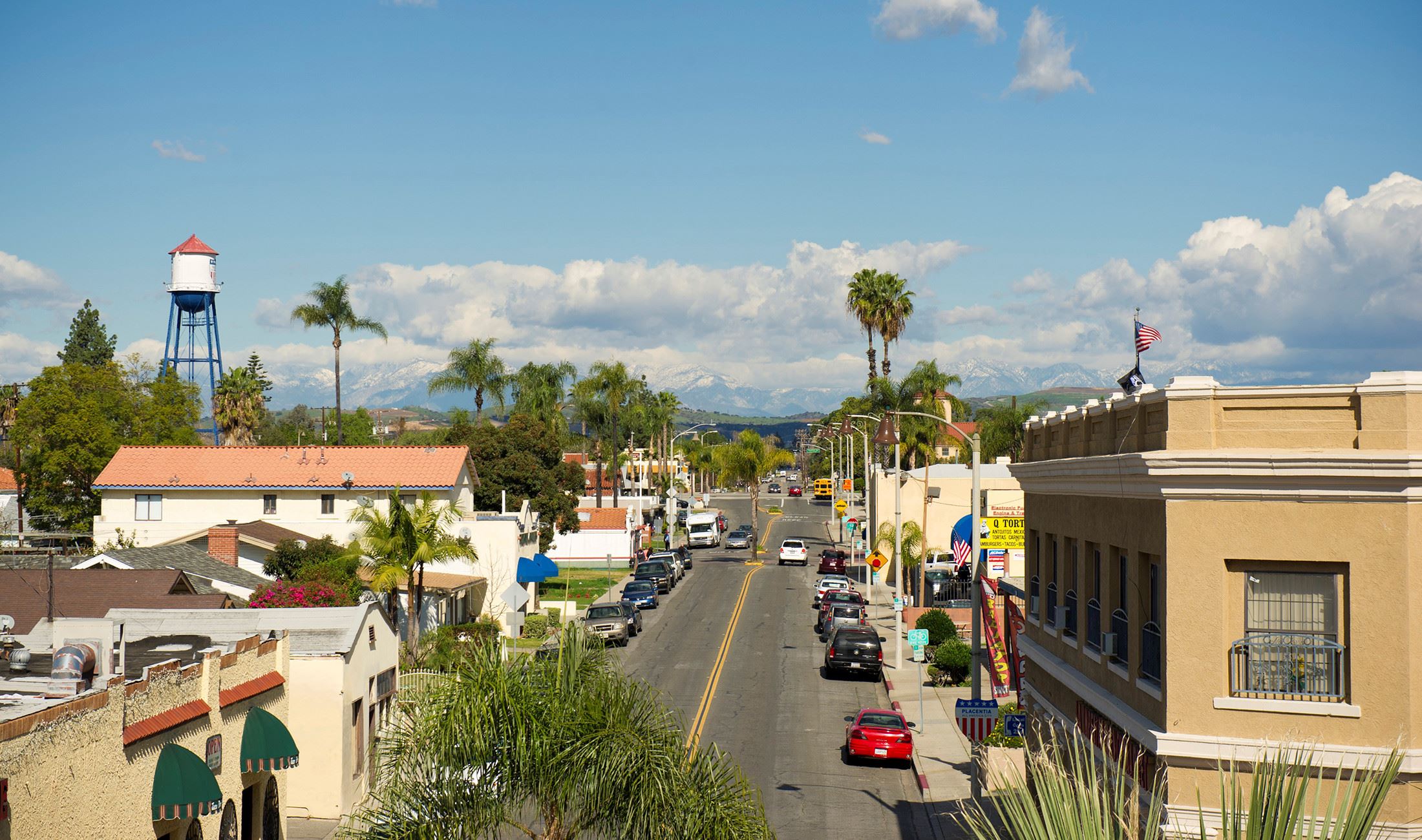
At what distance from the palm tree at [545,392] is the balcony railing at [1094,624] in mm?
78981

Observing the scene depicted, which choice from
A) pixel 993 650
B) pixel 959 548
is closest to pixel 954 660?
pixel 959 548

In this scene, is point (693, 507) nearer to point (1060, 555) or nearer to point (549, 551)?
point (549, 551)

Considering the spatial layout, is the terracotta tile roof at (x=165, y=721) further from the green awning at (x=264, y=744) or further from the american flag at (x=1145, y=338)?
the american flag at (x=1145, y=338)

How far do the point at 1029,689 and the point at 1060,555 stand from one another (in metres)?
3.98

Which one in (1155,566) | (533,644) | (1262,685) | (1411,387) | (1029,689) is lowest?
(533,644)

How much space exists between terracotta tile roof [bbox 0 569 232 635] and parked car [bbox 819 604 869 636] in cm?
2401

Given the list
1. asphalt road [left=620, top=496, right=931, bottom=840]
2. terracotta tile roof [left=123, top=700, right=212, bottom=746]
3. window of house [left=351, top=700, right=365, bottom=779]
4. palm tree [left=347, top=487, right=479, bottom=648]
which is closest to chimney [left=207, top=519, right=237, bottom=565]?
palm tree [left=347, top=487, right=479, bottom=648]

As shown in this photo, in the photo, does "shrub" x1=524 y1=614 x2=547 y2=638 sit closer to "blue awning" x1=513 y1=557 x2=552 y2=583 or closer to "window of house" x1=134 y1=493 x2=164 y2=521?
"blue awning" x1=513 y1=557 x2=552 y2=583

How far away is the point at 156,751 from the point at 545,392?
81.4 metres

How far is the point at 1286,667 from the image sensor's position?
1434 cm

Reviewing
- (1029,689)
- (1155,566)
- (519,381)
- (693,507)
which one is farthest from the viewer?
(693,507)

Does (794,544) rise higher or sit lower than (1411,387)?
lower

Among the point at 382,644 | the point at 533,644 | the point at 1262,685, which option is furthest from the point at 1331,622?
the point at 533,644

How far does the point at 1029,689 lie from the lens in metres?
24.0
